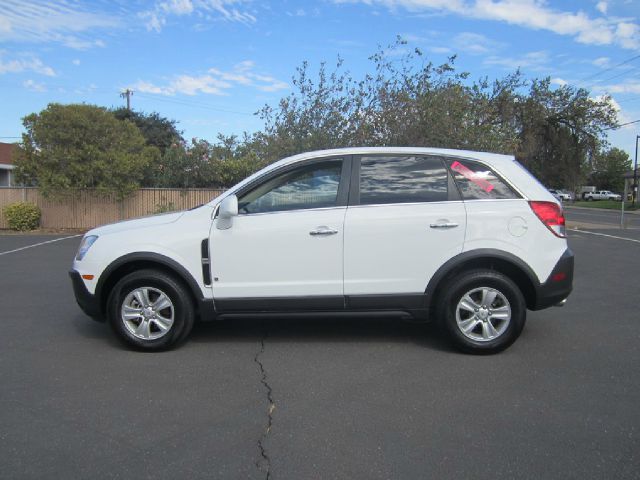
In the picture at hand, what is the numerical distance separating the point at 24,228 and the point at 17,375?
58.2 ft

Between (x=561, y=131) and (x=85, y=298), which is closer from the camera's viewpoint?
(x=85, y=298)

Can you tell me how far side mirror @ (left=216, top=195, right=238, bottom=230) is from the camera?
4.80m

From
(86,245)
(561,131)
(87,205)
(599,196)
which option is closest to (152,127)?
(87,205)

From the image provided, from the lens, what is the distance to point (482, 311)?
16.1ft

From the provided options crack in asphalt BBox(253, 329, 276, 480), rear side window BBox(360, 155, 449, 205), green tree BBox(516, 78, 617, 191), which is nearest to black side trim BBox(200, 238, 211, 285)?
crack in asphalt BBox(253, 329, 276, 480)

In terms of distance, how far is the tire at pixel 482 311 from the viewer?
486 centimetres

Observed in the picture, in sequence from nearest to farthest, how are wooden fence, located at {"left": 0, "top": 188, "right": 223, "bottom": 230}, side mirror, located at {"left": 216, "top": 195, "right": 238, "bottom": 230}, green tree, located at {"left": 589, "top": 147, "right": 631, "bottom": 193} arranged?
1. side mirror, located at {"left": 216, "top": 195, "right": 238, "bottom": 230}
2. wooden fence, located at {"left": 0, "top": 188, "right": 223, "bottom": 230}
3. green tree, located at {"left": 589, "top": 147, "right": 631, "bottom": 193}

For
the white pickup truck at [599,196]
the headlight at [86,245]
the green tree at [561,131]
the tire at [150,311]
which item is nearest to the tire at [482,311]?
the tire at [150,311]

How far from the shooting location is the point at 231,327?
596 centimetres

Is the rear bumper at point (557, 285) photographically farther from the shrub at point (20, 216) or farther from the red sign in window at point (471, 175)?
the shrub at point (20, 216)

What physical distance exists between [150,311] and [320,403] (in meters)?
1.97

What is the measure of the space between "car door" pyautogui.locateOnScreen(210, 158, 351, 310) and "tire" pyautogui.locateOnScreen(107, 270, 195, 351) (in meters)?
0.36

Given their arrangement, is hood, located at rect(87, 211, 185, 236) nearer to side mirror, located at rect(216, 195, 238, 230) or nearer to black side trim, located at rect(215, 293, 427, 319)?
side mirror, located at rect(216, 195, 238, 230)

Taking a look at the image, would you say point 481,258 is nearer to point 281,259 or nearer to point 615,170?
point 281,259
